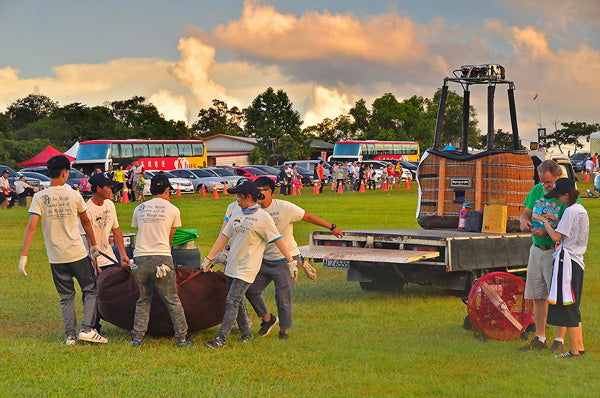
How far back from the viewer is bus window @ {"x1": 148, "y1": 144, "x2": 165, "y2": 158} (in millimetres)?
62134

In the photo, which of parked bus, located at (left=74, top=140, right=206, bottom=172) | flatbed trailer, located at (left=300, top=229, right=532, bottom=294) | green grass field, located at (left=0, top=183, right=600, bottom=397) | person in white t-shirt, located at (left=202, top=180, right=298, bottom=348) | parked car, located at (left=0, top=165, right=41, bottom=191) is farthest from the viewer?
parked bus, located at (left=74, top=140, right=206, bottom=172)

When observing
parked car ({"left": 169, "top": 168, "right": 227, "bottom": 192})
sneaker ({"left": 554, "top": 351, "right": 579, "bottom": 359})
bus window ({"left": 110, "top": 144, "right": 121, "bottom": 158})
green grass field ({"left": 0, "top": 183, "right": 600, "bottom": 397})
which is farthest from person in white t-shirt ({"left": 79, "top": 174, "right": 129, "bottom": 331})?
bus window ({"left": 110, "top": 144, "right": 121, "bottom": 158})

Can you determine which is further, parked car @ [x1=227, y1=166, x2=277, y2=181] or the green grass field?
parked car @ [x1=227, y1=166, x2=277, y2=181]

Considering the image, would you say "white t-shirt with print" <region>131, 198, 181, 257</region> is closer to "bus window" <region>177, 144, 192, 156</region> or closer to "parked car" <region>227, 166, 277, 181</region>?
"parked car" <region>227, 166, 277, 181</region>

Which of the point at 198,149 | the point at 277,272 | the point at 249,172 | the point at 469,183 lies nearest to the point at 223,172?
the point at 249,172

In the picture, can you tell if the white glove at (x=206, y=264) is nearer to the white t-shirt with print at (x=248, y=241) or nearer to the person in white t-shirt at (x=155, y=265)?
the white t-shirt with print at (x=248, y=241)

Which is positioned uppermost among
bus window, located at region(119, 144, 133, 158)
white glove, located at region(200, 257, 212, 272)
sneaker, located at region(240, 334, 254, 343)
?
bus window, located at region(119, 144, 133, 158)

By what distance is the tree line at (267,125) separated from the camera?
88.9 meters

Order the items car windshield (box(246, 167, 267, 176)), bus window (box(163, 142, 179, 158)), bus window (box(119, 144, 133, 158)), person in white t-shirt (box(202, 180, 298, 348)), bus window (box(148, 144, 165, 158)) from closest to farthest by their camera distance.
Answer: person in white t-shirt (box(202, 180, 298, 348))
car windshield (box(246, 167, 267, 176))
bus window (box(119, 144, 133, 158))
bus window (box(148, 144, 165, 158))
bus window (box(163, 142, 179, 158))

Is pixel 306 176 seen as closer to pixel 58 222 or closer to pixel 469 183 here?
pixel 469 183

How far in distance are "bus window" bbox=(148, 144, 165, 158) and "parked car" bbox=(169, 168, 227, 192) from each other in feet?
50.5

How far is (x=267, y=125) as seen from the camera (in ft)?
292

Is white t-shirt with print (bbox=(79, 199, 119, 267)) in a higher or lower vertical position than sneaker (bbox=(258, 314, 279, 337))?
higher

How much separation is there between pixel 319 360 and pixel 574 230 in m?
2.69
